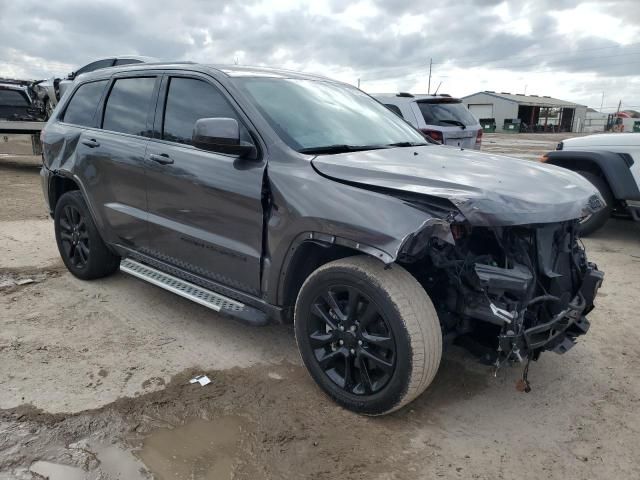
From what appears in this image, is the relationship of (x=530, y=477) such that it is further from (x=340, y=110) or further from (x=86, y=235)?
(x=86, y=235)

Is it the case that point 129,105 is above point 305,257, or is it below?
above

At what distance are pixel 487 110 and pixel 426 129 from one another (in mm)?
54812

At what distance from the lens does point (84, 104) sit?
187 inches

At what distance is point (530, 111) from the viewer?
58906 mm

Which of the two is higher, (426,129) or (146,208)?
(426,129)

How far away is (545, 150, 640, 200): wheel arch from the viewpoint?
5.93 metres

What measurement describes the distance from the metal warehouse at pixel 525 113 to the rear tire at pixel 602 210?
48.4 meters

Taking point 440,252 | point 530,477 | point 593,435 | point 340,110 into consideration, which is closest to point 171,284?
point 340,110

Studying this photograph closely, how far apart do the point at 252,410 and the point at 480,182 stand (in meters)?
1.72

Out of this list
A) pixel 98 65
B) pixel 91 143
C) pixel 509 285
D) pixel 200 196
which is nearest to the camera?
pixel 509 285

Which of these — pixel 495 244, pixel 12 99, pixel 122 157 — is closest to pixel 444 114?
pixel 122 157

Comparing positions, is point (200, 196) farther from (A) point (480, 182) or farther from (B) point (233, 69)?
(A) point (480, 182)

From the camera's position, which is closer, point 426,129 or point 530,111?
point 426,129

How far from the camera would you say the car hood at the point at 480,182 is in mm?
2477
